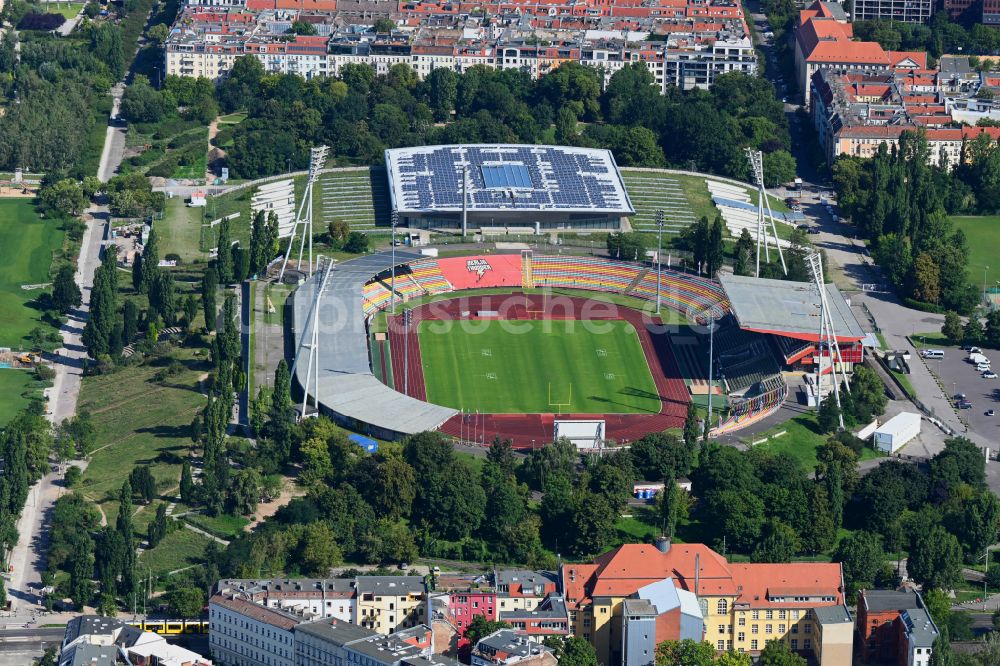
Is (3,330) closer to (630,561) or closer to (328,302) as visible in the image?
(328,302)

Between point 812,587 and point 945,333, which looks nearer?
point 812,587

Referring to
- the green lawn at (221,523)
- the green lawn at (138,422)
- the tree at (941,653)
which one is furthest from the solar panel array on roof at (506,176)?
the tree at (941,653)

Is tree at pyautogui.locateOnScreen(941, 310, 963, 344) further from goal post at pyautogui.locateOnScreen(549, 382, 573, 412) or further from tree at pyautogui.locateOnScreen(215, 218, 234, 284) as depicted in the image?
tree at pyautogui.locateOnScreen(215, 218, 234, 284)

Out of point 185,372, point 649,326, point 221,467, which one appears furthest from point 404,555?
point 649,326

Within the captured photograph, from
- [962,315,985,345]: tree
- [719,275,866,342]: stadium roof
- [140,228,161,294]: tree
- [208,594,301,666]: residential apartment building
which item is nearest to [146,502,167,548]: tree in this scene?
[208,594,301,666]: residential apartment building

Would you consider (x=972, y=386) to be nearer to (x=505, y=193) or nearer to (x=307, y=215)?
(x=505, y=193)

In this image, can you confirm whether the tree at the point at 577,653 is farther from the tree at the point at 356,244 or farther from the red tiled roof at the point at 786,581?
the tree at the point at 356,244
